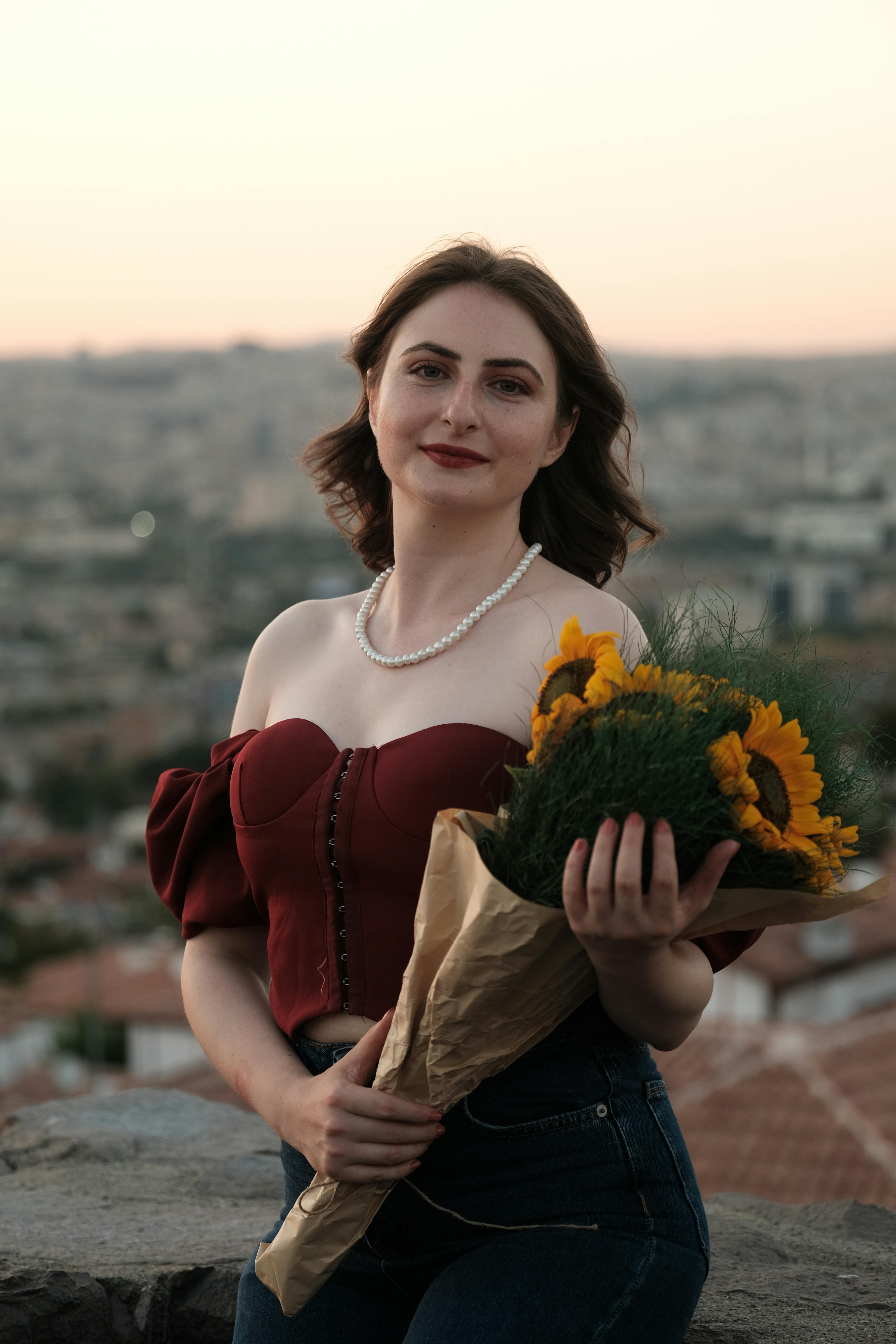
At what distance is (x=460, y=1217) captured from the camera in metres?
1.70

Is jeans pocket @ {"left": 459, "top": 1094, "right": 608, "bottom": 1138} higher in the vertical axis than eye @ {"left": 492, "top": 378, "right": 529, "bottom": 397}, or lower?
lower

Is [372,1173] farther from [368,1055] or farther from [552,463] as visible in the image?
[552,463]

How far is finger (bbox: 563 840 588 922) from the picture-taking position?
4.53 feet

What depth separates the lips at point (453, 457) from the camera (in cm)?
196

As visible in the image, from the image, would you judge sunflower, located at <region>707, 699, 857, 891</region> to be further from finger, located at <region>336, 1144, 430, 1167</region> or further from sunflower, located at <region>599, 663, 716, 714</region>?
finger, located at <region>336, 1144, 430, 1167</region>

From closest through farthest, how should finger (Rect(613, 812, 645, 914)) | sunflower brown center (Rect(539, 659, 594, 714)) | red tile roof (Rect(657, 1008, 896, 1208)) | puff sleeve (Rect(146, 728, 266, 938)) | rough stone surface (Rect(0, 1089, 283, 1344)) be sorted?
finger (Rect(613, 812, 645, 914))
sunflower brown center (Rect(539, 659, 594, 714))
puff sleeve (Rect(146, 728, 266, 938))
rough stone surface (Rect(0, 1089, 283, 1344))
red tile roof (Rect(657, 1008, 896, 1208))

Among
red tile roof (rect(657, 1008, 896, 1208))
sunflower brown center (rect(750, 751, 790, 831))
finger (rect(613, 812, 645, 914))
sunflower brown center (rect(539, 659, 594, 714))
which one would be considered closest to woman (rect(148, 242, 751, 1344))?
finger (rect(613, 812, 645, 914))

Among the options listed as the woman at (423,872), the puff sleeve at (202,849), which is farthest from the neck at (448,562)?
the puff sleeve at (202,849)

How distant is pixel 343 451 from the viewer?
239cm

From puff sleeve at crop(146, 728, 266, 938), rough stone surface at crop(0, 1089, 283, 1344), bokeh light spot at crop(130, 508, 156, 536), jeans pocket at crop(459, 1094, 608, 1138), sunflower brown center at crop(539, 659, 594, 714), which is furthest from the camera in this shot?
bokeh light spot at crop(130, 508, 156, 536)

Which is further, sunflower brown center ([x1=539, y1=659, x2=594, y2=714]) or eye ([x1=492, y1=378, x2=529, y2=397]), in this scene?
eye ([x1=492, y1=378, x2=529, y2=397])

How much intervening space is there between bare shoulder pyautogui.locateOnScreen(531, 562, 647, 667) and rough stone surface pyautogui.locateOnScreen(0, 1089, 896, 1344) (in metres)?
1.23

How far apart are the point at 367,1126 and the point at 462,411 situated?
1053 millimetres

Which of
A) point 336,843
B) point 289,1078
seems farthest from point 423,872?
point 289,1078
